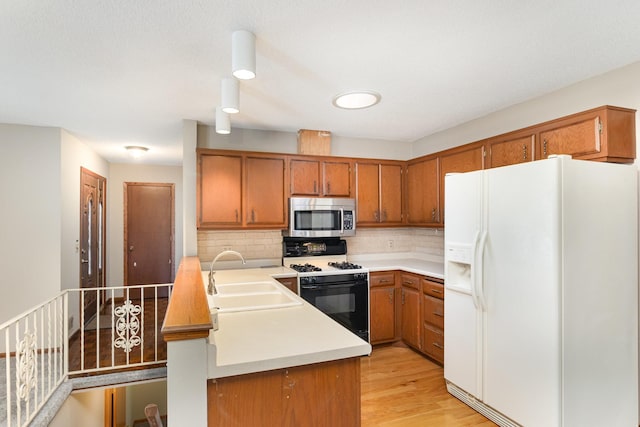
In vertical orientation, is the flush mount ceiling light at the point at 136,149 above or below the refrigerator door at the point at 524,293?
above

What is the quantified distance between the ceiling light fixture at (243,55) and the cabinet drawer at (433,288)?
8.38ft

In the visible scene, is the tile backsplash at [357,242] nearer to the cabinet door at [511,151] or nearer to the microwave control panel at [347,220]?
the microwave control panel at [347,220]

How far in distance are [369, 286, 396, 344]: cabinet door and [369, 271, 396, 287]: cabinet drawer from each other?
1.8 inches

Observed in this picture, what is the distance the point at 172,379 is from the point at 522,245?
6.97 ft

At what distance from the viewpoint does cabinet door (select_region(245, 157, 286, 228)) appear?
3.70 m

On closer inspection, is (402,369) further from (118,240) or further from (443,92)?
(118,240)

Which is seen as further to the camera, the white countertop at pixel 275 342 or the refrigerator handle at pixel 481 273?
the refrigerator handle at pixel 481 273

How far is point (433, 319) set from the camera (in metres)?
3.39

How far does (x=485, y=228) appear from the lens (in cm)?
251

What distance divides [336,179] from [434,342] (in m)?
2.02

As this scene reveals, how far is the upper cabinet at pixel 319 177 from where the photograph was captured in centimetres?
389

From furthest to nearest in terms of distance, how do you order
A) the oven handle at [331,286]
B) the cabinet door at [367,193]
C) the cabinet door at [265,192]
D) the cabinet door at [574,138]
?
the cabinet door at [367,193], the cabinet door at [265,192], the oven handle at [331,286], the cabinet door at [574,138]

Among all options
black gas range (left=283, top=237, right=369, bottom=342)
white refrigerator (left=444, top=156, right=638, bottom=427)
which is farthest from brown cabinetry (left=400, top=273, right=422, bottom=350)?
white refrigerator (left=444, top=156, right=638, bottom=427)

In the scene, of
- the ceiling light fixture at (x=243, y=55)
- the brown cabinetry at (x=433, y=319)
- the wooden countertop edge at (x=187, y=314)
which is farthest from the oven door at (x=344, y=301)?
the ceiling light fixture at (x=243, y=55)
